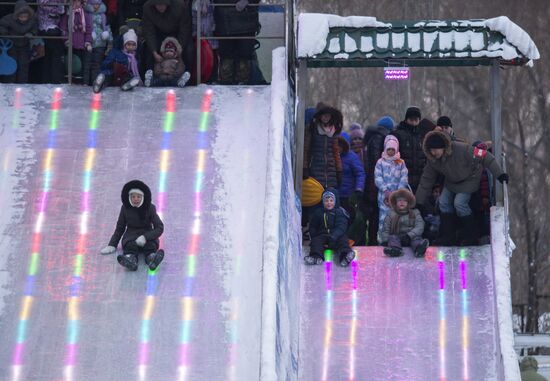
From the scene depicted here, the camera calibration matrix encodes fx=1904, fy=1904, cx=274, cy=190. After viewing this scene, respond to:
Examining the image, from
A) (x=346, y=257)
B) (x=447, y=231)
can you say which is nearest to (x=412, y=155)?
(x=447, y=231)

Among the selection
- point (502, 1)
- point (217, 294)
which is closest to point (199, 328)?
point (217, 294)

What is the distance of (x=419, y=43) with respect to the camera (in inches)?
787

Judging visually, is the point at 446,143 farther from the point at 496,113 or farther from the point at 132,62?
the point at 132,62

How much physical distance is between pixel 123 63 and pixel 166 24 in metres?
0.67

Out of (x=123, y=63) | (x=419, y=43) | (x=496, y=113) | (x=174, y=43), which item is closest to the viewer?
(x=419, y=43)

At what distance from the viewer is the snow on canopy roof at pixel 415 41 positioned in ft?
65.5

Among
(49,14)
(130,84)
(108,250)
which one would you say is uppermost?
(49,14)

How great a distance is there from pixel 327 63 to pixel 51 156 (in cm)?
312

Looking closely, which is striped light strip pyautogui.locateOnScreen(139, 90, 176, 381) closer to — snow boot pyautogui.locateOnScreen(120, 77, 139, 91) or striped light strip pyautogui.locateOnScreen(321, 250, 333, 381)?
snow boot pyautogui.locateOnScreen(120, 77, 139, 91)

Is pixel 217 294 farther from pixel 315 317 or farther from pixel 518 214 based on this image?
pixel 518 214

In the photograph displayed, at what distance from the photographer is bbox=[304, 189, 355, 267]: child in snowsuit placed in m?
19.4

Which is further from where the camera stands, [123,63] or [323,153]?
[123,63]

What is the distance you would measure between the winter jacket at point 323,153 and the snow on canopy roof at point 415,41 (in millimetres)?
777

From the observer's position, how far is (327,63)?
20.4 metres
